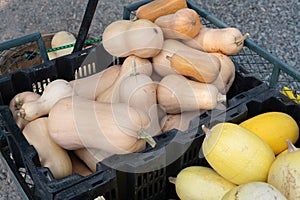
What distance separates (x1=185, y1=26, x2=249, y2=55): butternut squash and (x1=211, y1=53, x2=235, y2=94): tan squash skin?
0.03 metres

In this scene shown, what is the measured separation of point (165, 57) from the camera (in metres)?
1.26

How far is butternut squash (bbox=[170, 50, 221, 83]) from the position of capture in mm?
1177

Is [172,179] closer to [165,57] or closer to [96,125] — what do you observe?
[96,125]

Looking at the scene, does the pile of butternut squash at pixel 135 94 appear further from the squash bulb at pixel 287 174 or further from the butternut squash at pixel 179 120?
the squash bulb at pixel 287 174

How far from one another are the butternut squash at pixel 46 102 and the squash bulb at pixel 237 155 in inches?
17.2

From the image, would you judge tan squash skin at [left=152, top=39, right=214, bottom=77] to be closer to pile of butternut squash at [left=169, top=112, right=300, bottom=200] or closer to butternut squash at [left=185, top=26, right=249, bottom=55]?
butternut squash at [left=185, top=26, right=249, bottom=55]

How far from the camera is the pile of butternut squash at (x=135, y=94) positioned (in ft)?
3.46

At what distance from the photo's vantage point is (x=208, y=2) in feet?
9.82

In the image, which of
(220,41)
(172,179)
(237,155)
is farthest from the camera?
(220,41)

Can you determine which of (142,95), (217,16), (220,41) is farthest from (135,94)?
(217,16)

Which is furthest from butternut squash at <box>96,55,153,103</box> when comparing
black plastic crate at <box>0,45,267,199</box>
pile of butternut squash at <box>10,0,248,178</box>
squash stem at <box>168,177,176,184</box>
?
squash stem at <box>168,177,176,184</box>

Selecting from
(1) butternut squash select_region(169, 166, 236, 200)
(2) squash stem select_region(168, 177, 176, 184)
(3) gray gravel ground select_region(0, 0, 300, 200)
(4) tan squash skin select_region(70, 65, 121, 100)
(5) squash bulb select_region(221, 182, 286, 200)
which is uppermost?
(4) tan squash skin select_region(70, 65, 121, 100)

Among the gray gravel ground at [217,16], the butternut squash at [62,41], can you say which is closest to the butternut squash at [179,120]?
the butternut squash at [62,41]

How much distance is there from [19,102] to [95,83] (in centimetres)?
22
